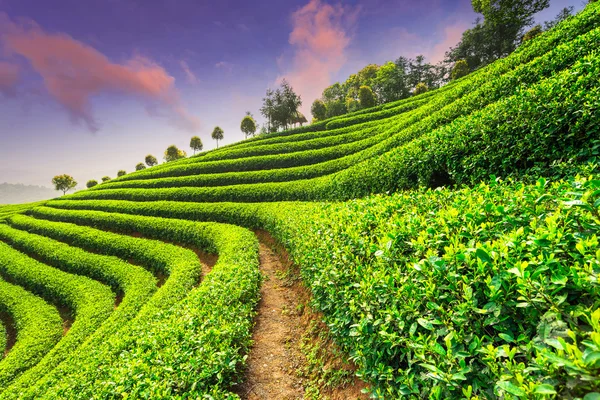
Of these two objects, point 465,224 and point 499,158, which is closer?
point 465,224

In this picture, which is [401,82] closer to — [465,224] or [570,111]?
[570,111]

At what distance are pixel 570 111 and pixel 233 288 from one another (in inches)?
364

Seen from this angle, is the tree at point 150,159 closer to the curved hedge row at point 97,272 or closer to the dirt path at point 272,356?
the curved hedge row at point 97,272

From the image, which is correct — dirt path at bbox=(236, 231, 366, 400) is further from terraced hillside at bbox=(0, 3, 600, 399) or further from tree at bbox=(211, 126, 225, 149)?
tree at bbox=(211, 126, 225, 149)

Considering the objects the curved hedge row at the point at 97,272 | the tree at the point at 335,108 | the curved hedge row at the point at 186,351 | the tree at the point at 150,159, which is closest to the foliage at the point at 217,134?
the tree at the point at 150,159

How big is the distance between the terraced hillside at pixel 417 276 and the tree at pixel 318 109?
45.6 metres

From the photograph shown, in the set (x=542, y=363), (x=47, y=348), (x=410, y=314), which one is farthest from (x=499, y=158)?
(x=47, y=348)

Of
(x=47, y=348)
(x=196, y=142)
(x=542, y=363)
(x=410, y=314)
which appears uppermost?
(x=196, y=142)

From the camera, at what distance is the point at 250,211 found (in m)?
16.9

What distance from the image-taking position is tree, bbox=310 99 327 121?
6003 cm

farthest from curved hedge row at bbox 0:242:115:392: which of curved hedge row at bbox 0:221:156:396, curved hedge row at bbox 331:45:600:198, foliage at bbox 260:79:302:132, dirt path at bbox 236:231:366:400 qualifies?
foliage at bbox 260:79:302:132

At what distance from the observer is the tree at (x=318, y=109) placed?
60.0 meters

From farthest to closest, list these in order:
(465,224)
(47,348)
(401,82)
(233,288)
A: (401,82), (47,348), (233,288), (465,224)

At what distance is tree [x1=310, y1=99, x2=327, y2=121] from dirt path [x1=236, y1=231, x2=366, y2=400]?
55.8m
